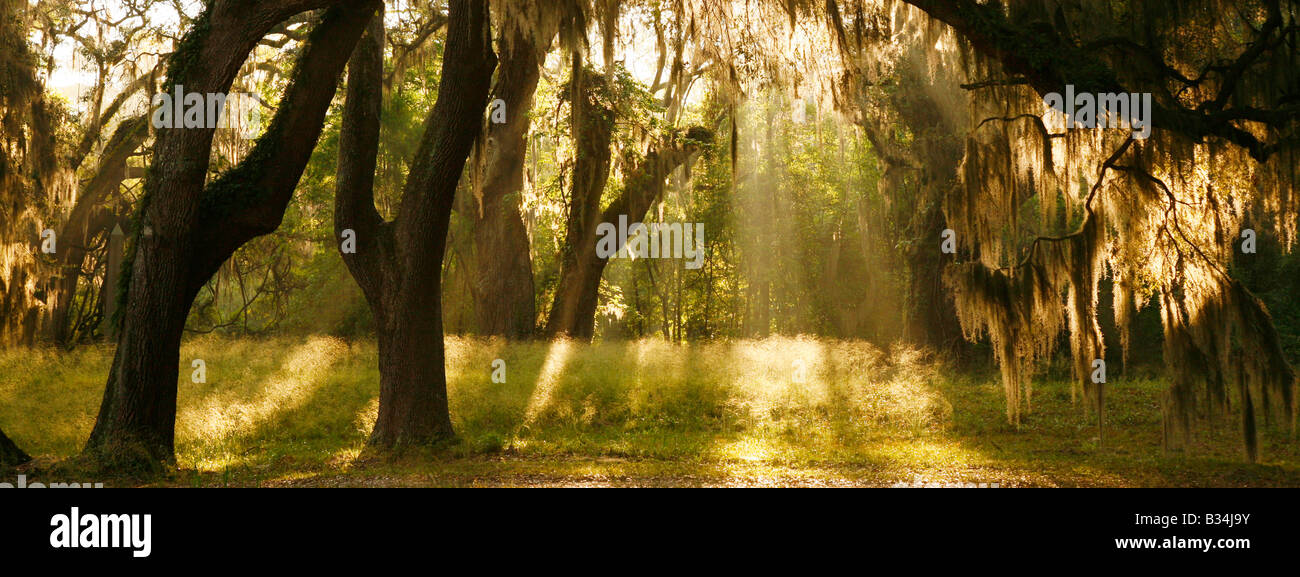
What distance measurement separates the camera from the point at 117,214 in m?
23.7

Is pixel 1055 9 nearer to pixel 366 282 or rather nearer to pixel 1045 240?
pixel 1045 240

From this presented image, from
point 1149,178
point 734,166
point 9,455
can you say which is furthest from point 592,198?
point 1149,178

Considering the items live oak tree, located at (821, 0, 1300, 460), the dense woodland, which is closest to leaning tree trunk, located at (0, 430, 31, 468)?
the dense woodland

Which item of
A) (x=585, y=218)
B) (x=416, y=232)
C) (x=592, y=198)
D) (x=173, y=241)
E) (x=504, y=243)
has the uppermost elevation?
(x=592, y=198)

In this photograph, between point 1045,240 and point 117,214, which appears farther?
point 117,214

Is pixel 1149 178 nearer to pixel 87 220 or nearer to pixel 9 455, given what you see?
pixel 9 455

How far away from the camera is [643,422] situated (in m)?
13.4

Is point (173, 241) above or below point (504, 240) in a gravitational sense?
below

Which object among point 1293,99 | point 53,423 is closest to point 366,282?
point 53,423

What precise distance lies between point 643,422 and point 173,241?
665 cm

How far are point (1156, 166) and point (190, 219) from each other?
9.78 metres

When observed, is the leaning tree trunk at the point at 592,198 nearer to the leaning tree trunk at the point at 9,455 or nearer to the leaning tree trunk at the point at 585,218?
the leaning tree trunk at the point at 585,218

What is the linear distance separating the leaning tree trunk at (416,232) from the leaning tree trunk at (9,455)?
11.5 ft

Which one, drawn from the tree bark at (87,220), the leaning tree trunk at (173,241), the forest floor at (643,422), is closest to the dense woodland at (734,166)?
the leaning tree trunk at (173,241)
